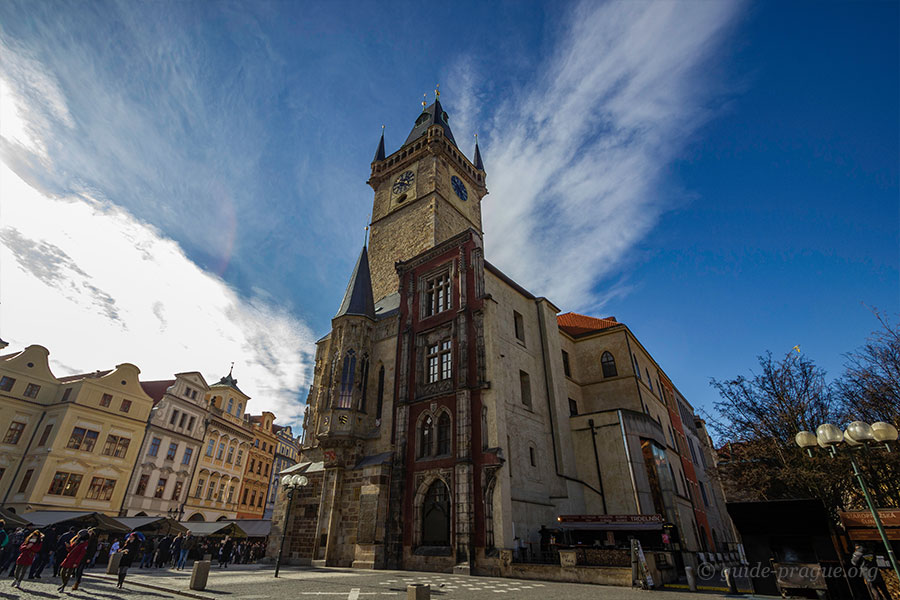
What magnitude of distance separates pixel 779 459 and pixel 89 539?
26.4 m

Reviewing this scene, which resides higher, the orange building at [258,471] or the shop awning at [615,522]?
the orange building at [258,471]

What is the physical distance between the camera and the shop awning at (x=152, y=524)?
24.0 m

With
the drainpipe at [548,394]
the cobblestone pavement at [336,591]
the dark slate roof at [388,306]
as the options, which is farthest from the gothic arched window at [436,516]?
the dark slate roof at [388,306]

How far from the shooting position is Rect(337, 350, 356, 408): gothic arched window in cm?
2317

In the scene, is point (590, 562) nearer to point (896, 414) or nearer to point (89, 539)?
point (896, 414)

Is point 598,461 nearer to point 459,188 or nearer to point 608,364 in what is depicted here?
point 608,364

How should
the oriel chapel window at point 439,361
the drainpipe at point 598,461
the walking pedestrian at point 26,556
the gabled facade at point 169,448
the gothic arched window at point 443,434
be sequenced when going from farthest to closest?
the gabled facade at point 169,448 → the oriel chapel window at point 439,361 → the drainpipe at point 598,461 → the gothic arched window at point 443,434 → the walking pedestrian at point 26,556

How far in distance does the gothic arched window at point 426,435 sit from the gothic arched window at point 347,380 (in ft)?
13.9

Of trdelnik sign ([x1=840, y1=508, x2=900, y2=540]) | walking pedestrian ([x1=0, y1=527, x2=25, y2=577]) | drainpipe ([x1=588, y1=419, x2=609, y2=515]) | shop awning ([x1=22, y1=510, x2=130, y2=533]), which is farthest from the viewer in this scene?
shop awning ([x1=22, y1=510, x2=130, y2=533])

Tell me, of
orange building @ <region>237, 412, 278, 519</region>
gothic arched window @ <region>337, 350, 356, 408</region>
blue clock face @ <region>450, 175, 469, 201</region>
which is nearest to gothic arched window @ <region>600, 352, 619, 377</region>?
gothic arched window @ <region>337, 350, 356, 408</region>

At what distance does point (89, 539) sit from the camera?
40.1 feet

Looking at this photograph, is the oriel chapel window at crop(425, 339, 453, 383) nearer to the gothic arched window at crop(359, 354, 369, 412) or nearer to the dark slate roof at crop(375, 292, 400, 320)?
the gothic arched window at crop(359, 354, 369, 412)

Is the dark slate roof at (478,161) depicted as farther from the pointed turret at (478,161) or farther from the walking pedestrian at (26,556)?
the walking pedestrian at (26,556)

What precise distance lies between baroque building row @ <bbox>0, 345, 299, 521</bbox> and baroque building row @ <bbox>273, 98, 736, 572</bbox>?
2068 cm
